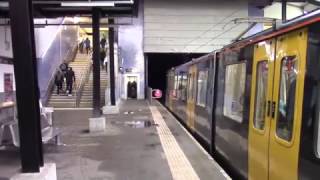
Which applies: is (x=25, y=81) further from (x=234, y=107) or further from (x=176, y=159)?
(x=176, y=159)

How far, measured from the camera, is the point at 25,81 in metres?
5.13

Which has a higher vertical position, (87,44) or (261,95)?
(87,44)

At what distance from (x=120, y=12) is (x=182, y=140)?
23.4ft

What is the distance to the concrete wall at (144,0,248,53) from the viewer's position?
3744 centimetres

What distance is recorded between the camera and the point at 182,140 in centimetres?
1112

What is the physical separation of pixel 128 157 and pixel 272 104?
173 inches

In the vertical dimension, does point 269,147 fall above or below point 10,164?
above

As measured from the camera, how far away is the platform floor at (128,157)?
758cm

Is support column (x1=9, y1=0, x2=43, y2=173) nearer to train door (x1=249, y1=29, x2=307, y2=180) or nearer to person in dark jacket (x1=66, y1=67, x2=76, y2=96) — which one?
train door (x1=249, y1=29, x2=307, y2=180)

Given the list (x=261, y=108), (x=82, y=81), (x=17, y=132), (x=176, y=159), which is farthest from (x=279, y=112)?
(x=82, y=81)

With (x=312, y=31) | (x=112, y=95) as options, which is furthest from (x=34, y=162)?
(x=112, y=95)

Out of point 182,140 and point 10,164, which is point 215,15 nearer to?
point 182,140

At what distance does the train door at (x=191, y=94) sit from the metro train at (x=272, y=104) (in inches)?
171

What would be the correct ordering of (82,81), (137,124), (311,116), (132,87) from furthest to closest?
(132,87)
(82,81)
(137,124)
(311,116)
